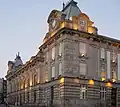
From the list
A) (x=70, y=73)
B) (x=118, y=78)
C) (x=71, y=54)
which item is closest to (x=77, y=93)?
(x=70, y=73)

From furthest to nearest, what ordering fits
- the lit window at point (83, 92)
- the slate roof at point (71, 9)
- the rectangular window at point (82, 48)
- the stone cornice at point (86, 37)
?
the slate roof at point (71, 9) < the rectangular window at point (82, 48) < the stone cornice at point (86, 37) < the lit window at point (83, 92)

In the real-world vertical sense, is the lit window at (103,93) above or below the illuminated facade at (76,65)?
below

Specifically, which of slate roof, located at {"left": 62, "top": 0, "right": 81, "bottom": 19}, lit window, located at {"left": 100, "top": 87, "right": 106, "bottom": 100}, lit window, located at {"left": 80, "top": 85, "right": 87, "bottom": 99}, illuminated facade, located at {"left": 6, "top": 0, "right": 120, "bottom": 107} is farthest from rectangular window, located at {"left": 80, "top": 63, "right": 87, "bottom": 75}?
slate roof, located at {"left": 62, "top": 0, "right": 81, "bottom": 19}

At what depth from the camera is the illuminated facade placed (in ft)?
149

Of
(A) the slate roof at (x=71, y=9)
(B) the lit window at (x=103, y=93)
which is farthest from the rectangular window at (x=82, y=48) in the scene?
(B) the lit window at (x=103, y=93)

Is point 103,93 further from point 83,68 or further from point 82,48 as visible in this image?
point 82,48

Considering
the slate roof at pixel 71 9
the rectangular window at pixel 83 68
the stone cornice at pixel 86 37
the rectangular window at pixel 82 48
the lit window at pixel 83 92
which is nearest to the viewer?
the lit window at pixel 83 92

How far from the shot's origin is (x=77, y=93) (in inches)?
1779

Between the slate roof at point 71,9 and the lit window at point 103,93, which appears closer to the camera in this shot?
the lit window at point 103,93

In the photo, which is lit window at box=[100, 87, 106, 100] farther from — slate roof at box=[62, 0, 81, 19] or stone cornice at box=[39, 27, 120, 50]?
slate roof at box=[62, 0, 81, 19]

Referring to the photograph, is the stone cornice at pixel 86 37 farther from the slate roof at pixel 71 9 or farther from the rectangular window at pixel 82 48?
the slate roof at pixel 71 9

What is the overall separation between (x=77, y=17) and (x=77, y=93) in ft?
47.8

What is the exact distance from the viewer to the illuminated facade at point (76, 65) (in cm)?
4541

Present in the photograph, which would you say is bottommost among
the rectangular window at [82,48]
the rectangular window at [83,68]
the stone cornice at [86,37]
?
the rectangular window at [83,68]
